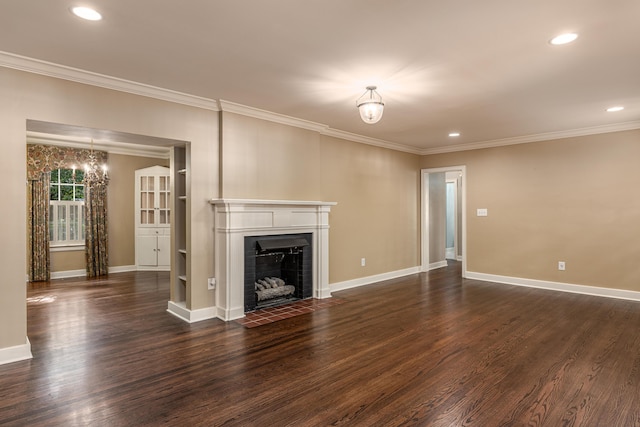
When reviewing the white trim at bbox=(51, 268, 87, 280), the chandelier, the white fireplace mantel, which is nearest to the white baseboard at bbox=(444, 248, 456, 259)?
the white fireplace mantel

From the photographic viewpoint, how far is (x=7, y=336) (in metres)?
3.01

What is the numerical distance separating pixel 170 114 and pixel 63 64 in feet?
3.41

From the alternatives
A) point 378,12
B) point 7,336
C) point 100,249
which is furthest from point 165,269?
point 378,12

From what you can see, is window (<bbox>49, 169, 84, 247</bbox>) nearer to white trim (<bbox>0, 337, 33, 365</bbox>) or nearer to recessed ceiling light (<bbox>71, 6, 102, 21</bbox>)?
white trim (<bbox>0, 337, 33, 365</bbox>)

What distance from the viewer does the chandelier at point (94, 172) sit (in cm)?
691

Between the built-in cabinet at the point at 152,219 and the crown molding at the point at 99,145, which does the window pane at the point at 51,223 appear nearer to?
the crown molding at the point at 99,145

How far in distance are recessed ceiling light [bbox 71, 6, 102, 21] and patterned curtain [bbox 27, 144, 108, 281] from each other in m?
5.28

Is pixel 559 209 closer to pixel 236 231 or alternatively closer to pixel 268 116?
pixel 268 116

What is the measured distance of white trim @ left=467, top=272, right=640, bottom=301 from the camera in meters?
5.21

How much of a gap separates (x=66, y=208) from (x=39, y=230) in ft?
2.46

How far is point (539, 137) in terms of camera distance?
233 inches

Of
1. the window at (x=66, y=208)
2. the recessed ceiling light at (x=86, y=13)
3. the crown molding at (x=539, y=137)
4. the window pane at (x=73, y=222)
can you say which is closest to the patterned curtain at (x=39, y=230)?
Answer: the window at (x=66, y=208)

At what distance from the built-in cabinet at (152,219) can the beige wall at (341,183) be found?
3.93 m

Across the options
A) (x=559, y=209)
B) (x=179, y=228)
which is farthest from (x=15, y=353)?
(x=559, y=209)
